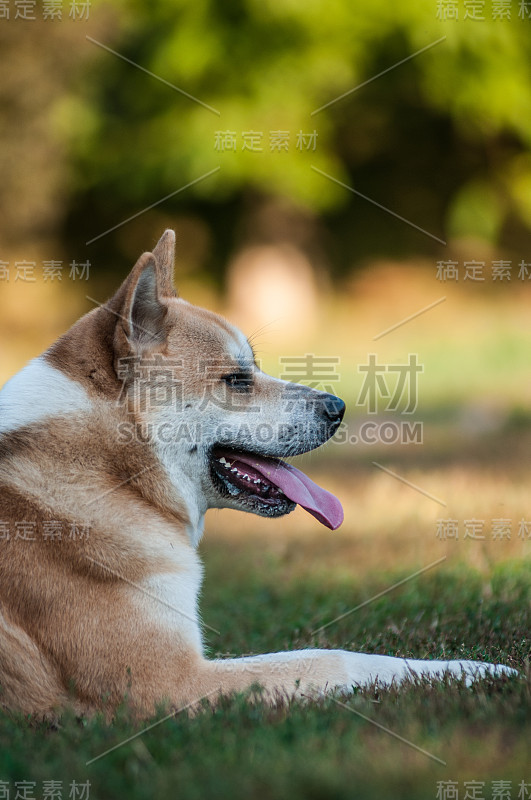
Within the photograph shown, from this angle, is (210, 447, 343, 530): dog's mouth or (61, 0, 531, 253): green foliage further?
(61, 0, 531, 253): green foliage

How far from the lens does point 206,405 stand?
428cm

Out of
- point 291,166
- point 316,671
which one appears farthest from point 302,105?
point 316,671

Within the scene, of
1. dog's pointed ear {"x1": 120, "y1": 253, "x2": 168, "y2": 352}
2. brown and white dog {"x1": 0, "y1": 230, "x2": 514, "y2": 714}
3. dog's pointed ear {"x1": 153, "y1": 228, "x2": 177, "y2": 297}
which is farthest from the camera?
dog's pointed ear {"x1": 153, "y1": 228, "x2": 177, "y2": 297}

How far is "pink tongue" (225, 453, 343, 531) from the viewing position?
4.46 meters

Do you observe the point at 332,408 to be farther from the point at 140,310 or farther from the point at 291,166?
the point at 291,166

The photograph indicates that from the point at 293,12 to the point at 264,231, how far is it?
4133mm

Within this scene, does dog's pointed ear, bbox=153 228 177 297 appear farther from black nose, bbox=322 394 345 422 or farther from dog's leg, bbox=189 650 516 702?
dog's leg, bbox=189 650 516 702

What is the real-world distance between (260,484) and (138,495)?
0.71m

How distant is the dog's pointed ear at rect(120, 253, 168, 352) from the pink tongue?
0.71 metres

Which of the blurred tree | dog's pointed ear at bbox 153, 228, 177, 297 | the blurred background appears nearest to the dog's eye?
dog's pointed ear at bbox 153, 228, 177, 297

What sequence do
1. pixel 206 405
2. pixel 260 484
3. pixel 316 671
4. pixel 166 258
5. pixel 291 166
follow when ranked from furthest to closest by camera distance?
pixel 291 166
pixel 166 258
pixel 260 484
pixel 206 405
pixel 316 671

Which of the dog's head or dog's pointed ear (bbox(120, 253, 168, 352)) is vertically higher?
dog's pointed ear (bbox(120, 253, 168, 352))

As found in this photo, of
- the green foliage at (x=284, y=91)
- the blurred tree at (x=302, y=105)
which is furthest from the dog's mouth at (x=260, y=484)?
the green foliage at (x=284, y=91)

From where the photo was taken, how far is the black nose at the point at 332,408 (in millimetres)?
4566
